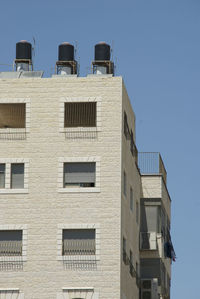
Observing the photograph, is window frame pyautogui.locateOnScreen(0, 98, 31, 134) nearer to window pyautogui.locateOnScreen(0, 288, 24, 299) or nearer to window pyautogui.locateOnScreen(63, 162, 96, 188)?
window pyautogui.locateOnScreen(63, 162, 96, 188)

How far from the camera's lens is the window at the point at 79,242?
6222cm

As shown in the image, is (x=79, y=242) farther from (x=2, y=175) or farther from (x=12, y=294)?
A: (x=2, y=175)

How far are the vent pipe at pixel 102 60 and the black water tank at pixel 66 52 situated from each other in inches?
66.7

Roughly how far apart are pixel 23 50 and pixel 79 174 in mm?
12153

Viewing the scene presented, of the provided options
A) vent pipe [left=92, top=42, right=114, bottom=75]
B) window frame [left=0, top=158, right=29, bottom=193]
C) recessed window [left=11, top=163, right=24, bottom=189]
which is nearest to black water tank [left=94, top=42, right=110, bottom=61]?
vent pipe [left=92, top=42, right=114, bottom=75]

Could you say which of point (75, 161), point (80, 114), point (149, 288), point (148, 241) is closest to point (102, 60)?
point (80, 114)

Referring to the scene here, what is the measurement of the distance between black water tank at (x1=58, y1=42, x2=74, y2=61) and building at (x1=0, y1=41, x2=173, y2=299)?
9.08ft

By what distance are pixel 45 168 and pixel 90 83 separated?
629 cm

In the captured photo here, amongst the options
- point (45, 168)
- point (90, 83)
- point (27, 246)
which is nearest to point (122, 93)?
point (90, 83)

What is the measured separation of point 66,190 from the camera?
207ft

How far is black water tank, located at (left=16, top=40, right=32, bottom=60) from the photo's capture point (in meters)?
70.7

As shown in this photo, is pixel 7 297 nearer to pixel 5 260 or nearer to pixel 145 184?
pixel 5 260

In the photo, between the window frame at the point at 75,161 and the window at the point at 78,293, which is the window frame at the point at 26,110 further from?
the window at the point at 78,293

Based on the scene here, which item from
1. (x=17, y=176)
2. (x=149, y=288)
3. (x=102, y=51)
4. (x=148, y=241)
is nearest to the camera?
(x=17, y=176)
